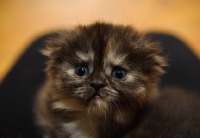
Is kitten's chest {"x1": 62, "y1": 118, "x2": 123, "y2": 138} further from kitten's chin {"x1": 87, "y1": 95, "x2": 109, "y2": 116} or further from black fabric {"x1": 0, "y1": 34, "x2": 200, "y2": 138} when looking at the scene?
black fabric {"x1": 0, "y1": 34, "x2": 200, "y2": 138}

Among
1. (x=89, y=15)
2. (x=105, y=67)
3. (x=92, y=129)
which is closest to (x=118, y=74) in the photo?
(x=105, y=67)

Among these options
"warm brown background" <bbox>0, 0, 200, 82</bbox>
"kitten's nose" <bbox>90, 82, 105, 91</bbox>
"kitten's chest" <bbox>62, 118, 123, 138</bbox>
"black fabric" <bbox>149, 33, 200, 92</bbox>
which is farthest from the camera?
"warm brown background" <bbox>0, 0, 200, 82</bbox>

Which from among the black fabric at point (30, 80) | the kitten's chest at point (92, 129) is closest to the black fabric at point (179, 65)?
the black fabric at point (30, 80)

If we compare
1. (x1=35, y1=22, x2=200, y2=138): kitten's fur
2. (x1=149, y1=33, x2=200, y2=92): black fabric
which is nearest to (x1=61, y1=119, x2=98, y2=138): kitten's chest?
(x1=35, y1=22, x2=200, y2=138): kitten's fur

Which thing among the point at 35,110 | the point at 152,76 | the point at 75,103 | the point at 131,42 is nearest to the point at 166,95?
the point at 152,76

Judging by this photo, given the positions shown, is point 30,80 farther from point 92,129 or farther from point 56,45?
point 92,129

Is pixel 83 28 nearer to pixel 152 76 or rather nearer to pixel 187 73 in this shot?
pixel 152 76
